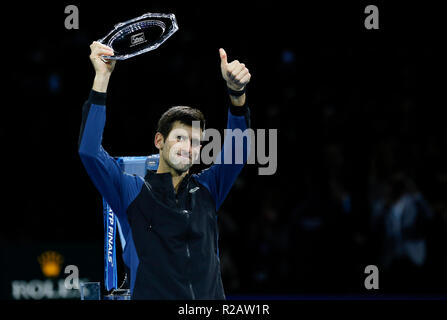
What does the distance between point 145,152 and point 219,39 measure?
192cm

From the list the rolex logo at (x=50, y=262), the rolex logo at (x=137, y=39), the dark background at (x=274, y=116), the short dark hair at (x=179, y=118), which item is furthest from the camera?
the dark background at (x=274, y=116)

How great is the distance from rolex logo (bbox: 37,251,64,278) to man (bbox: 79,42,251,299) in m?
2.60

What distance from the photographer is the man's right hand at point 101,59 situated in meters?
2.30

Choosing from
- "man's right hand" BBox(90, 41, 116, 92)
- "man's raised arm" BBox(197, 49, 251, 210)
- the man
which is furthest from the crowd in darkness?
"man's right hand" BBox(90, 41, 116, 92)

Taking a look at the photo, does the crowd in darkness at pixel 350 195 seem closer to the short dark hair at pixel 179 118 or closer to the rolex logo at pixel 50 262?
the rolex logo at pixel 50 262

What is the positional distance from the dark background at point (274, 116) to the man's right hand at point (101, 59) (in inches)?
110

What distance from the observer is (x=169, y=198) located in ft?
7.84

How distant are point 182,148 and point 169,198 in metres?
0.19

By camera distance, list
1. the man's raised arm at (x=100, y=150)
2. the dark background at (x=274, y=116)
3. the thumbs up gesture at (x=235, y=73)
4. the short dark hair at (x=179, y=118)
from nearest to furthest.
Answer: the man's raised arm at (x=100, y=150) < the thumbs up gesture at (x=235, y=73) < the short dark hair at (x=179, y=118) < the dark background at (x=274, y=116)

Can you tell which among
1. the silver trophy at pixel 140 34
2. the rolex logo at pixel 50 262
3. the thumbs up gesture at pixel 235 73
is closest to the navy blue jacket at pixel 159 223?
the thumbs up gesture at pixel 235 73

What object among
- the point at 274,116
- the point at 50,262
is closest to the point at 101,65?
the point at 50,262

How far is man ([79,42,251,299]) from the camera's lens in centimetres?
226

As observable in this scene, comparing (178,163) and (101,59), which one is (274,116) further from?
(101,59)

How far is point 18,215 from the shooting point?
21.1 feet
